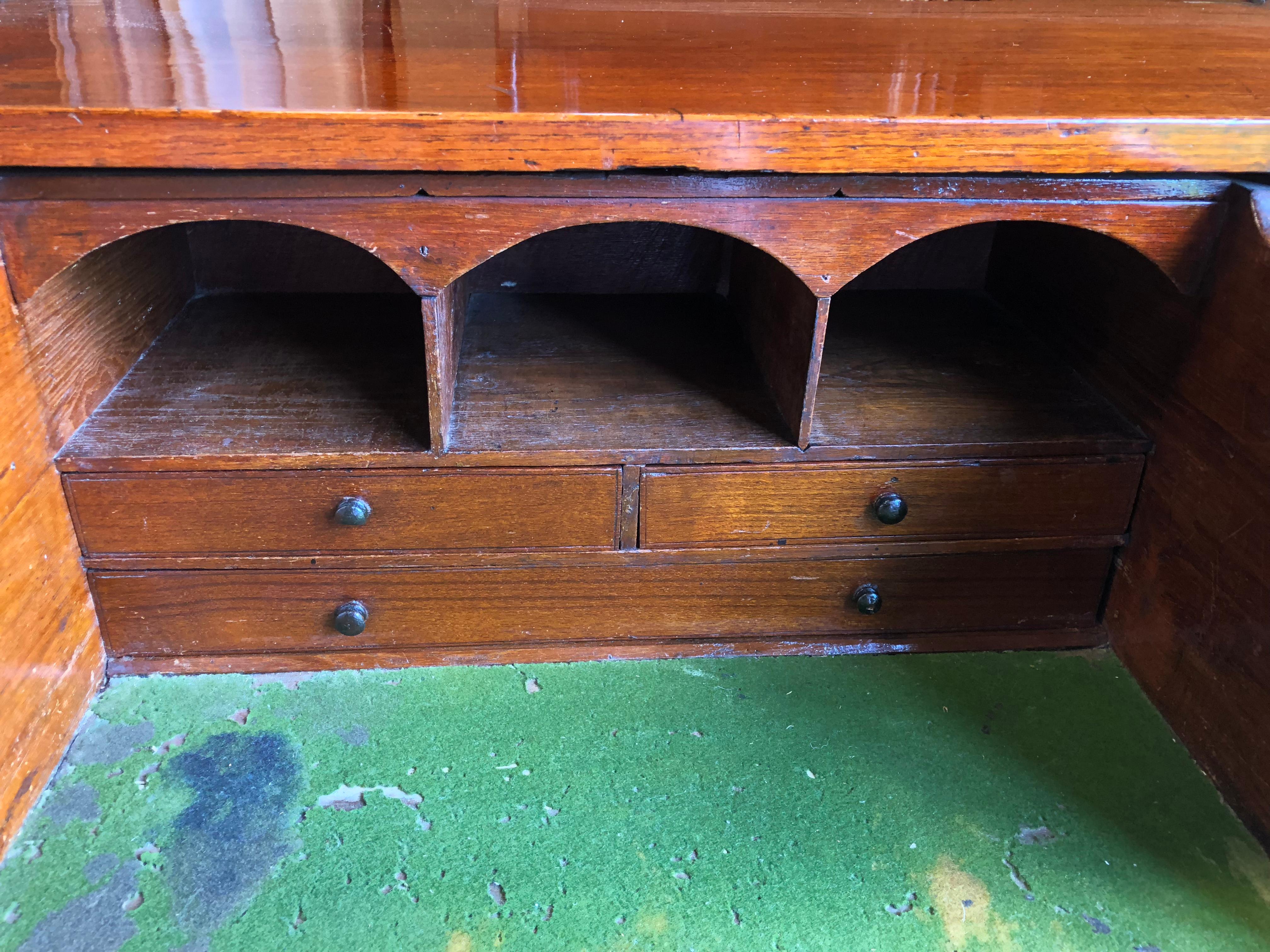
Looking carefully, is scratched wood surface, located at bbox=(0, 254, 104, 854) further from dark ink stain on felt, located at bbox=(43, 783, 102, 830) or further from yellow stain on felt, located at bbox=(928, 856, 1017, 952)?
yellow stain on felt, located at bbox=(928, 856, 1017, 952)

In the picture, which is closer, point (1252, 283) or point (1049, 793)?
point (1252, 283)

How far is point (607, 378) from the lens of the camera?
1325mm

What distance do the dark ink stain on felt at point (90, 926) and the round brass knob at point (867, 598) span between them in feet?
3.16

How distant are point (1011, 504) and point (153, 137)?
113 centimetres

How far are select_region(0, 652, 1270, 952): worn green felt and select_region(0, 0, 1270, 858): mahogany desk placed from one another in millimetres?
62

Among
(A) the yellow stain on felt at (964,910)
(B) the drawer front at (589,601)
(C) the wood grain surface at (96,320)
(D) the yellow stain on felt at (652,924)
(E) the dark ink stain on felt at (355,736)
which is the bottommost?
(D) the yellow stain on felt at (652,924)

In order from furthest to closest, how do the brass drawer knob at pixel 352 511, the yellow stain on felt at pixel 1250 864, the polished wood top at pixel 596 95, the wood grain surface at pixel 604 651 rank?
the wood grain surface at pixel 604 651 < the brass drawer knob at pixel 352 511 < the yellow stain on felt at pixel 1250 864 < the polished wood top at pixel 596 95

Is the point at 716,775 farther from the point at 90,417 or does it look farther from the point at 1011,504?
the point at 90,417

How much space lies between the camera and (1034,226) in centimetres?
151

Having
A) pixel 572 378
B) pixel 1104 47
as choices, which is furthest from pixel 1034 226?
pixel 572 378

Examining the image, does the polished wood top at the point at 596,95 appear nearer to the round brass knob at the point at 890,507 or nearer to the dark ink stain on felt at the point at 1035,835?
the round brass knob at the point at 890,507

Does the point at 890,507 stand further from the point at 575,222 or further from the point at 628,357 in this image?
the point at 575,222

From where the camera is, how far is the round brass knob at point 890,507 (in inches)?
48.1

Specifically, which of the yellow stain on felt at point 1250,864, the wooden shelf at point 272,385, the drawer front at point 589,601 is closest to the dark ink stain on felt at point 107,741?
the drawer front at point 589,601
